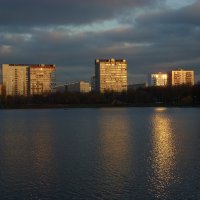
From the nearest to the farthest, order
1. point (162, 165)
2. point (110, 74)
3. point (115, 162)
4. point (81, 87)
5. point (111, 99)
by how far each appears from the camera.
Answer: point (162, 165) → point (115, 162) → point (111, 99) → point (110, 74) → point (81, 87)

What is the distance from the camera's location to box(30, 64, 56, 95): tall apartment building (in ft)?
448

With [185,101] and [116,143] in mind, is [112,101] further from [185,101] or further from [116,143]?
[116,143]

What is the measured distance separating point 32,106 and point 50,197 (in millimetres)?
92864

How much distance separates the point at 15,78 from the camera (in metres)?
143

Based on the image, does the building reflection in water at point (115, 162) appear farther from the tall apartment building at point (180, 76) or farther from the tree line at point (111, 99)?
→ the tall apartment building at point (180, 76)

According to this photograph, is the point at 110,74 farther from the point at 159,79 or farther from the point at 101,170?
the point at 101,170

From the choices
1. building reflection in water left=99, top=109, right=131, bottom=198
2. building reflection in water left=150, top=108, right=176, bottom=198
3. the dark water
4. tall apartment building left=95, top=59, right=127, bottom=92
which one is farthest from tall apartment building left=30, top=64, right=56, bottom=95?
building reflection in water left=150, top=108, right=176, bottom=198

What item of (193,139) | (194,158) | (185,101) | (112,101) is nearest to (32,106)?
(112,101)

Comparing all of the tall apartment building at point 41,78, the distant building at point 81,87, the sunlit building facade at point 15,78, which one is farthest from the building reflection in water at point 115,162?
the distant building at point 81,87

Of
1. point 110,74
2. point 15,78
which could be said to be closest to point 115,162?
point 110,74

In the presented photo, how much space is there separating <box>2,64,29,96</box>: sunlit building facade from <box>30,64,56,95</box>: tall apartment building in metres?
2.13

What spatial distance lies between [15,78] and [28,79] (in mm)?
5678

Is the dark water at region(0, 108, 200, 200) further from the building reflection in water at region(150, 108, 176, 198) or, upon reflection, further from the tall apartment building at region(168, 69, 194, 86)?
the tall apartment building at region(168, 69, 194, 86)

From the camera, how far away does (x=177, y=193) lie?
11.7 meters
